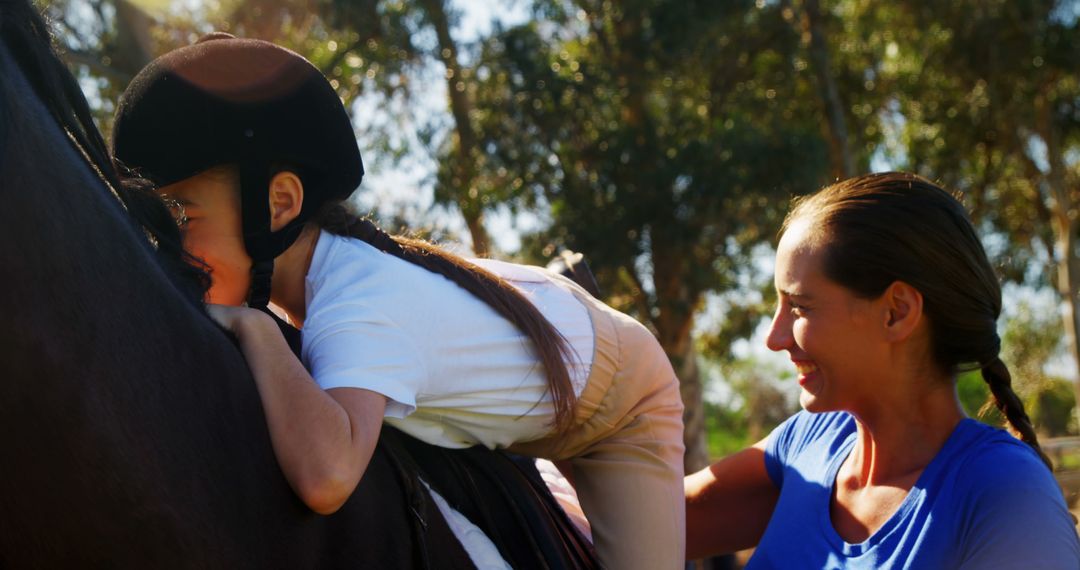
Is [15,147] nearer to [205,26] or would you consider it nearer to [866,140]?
[205,26]

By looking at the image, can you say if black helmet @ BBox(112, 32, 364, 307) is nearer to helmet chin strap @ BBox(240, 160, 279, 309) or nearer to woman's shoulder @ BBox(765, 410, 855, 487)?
helmet chin strap @ BBox(240, 160, 279, 309)

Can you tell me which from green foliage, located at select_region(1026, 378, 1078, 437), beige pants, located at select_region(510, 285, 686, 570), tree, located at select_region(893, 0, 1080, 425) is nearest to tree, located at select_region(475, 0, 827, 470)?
tree, located at select_region(893, 0, 1080, 425)

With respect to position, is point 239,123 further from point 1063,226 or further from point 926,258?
point 1063,226

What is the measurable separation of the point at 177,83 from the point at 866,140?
2078 cm

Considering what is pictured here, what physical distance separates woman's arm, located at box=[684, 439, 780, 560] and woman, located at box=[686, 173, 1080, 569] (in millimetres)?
305

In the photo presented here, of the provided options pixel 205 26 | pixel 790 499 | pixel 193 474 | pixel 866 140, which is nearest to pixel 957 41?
pixel 866 140

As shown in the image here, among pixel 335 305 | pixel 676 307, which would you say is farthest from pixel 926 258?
pixel 676 307

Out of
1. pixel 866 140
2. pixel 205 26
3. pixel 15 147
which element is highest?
pixel 205 26

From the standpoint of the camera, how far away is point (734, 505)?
280 cm

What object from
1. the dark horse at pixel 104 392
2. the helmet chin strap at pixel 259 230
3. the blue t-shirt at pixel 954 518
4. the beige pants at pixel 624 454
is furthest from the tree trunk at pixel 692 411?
the dark horse at pixel 104 392

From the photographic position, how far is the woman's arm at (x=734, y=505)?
110 inches

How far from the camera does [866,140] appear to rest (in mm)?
21172

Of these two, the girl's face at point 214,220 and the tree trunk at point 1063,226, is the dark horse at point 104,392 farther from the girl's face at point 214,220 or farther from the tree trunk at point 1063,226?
the tree trunk at point 1063,226

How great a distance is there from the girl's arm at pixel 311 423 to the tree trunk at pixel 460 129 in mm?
12858
